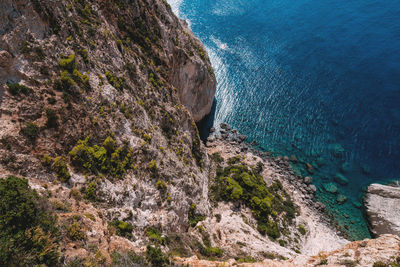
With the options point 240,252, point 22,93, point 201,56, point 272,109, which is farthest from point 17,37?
point 272,109

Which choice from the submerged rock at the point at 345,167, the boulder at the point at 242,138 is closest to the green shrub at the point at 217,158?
the boulder at the point at 242,138

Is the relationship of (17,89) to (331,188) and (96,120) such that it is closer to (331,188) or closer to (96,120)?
(96,120)

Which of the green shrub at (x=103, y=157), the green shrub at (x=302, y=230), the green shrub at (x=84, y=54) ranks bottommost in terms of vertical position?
the green shrub at (x=302, y=230)

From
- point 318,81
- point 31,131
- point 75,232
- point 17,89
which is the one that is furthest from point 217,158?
point 318,81

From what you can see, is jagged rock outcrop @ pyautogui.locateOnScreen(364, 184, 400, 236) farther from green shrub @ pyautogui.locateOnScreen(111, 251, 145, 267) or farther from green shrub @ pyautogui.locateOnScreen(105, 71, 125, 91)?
green shrub @ pyautogui.locateOnScreen(105, 71, 125, 91)

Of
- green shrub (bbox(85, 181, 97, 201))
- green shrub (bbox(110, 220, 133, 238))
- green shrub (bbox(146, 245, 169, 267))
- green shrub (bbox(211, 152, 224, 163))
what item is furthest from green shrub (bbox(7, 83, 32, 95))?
green shrub (bbox(211, 152, 224, 163))

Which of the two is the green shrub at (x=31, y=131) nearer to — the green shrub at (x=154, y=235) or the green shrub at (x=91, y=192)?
the green shrub at (x=91, y=192)
